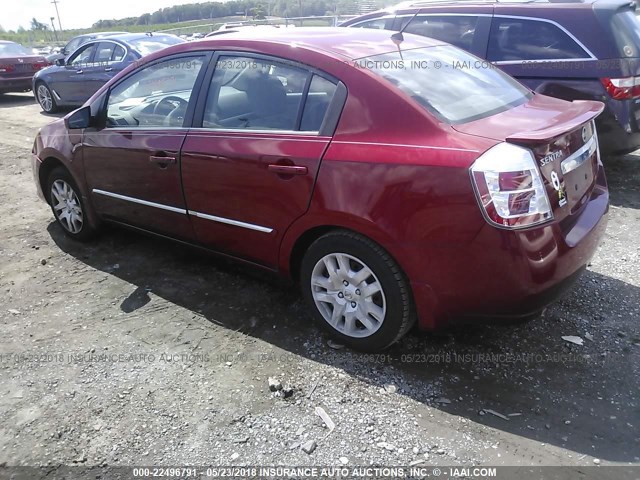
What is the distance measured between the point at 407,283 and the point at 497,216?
600mm

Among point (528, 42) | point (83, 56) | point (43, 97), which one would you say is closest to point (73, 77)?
point (83, 56)

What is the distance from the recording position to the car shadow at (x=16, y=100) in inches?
537

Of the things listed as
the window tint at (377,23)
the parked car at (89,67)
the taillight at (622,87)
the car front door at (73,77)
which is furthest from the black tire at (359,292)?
the car front door at (73,77)

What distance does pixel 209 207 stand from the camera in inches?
138

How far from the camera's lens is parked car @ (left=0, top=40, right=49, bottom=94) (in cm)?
1320

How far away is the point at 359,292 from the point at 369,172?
0.66 meters

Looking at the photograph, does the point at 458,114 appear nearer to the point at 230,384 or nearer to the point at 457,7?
the point at 230,384

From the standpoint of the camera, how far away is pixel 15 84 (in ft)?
44.0

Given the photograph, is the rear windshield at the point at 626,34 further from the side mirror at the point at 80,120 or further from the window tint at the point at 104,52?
the window tint at the point at 104,52

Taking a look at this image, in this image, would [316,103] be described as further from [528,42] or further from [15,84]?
[15,84]

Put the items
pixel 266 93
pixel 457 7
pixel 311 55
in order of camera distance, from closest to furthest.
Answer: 1. pixel 311 55
2. pixel 266 93
3. pixel 457 7

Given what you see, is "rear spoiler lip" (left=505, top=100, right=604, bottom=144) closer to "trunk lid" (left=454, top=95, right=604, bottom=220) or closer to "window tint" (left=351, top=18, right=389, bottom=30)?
"trunk lid" (left=454, top=95, right=604, bottom=220)

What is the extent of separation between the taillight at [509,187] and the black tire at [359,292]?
596 millimetres

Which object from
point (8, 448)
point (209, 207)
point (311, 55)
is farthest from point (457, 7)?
point (8, 448)
